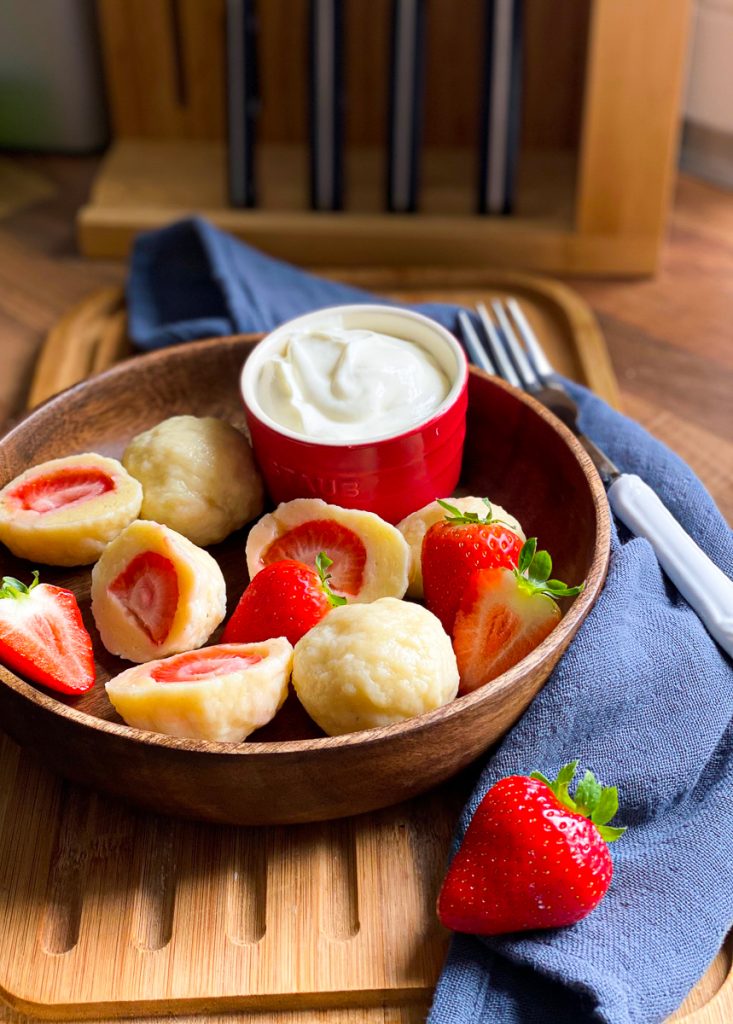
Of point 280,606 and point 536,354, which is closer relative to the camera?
point 280,606

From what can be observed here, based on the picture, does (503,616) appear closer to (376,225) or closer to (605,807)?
(605,807)

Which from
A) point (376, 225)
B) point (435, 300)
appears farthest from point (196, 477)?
point (376, 225)

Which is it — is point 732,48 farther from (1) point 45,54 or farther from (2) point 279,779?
(2) point 279,779

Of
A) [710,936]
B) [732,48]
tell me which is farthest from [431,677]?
[732,48]

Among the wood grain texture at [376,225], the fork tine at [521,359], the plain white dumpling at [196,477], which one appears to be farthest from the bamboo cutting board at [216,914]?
the wood grain texture at [376,225]

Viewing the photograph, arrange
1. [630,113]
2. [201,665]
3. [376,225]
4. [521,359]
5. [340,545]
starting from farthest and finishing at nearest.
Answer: [376,225] → [630,113] → [521,359] → [340,545] → [201,665]

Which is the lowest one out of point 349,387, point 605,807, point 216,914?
point 216,914
